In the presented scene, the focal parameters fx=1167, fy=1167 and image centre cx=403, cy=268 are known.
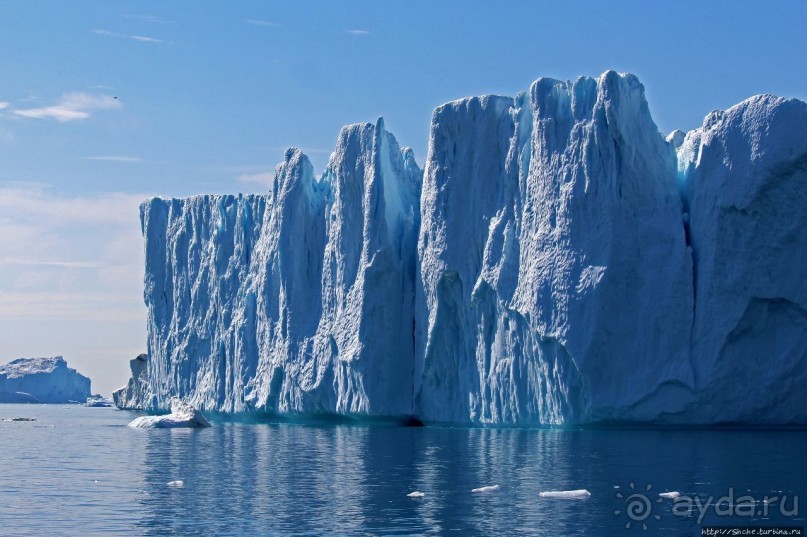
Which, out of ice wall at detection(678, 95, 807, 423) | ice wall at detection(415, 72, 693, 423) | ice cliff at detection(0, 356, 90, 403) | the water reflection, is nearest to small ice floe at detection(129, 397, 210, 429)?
the water reflection

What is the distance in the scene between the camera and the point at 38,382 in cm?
10450

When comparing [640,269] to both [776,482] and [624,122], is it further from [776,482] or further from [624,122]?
[776,482]

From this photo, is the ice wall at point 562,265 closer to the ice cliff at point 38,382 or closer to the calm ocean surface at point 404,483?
the calm ocean surface at point 404,483

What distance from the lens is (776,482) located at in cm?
1609

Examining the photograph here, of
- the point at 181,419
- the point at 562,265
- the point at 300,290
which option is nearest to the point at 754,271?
the point at 562,265

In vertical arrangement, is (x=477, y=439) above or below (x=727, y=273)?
below

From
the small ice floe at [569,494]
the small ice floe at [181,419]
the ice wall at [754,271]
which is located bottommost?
the small ice floe at [569,494]

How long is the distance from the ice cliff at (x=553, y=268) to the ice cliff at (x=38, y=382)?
7104cm

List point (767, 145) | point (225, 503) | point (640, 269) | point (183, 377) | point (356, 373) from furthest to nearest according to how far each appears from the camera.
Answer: point (183, 377), point (356, 373), point (640, 269), point (767, 145), point (225, 503)

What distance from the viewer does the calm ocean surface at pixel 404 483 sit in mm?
13320

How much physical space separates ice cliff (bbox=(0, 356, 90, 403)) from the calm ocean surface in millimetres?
78987

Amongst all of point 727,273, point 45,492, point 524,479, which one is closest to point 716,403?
point 727,273

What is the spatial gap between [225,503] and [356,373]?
63.0 feet

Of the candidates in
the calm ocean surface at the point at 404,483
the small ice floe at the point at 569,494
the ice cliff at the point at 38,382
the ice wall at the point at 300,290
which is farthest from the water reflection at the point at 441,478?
the ice cliff at the point at 38,382
